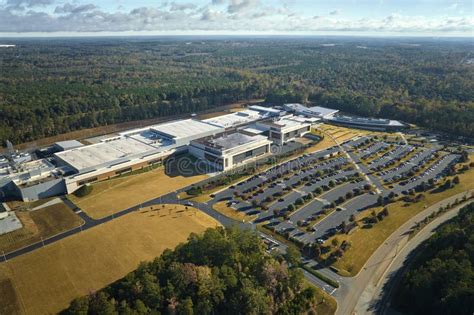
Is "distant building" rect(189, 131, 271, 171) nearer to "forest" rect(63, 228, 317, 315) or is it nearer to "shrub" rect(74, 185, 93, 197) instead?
"shrub" rect(74, 185, 93, 197)

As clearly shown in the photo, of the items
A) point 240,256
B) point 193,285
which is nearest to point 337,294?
point 240,256

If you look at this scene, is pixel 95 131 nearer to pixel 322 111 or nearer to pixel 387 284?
pixel 322 111

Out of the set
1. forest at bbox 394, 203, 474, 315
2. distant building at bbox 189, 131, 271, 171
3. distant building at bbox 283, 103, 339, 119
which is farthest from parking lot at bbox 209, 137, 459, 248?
distant building at bbox 283, 103, 339, 119

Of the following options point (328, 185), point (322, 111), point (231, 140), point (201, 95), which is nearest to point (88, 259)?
point (231, 140)

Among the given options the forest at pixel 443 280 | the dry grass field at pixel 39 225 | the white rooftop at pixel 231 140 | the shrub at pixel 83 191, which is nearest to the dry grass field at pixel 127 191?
the shrub at pixel 83 191

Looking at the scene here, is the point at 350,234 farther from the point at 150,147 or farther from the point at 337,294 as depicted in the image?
the point at 150,147

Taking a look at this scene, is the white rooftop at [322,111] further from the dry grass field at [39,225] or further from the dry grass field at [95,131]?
the dry grass field at [39,225]
